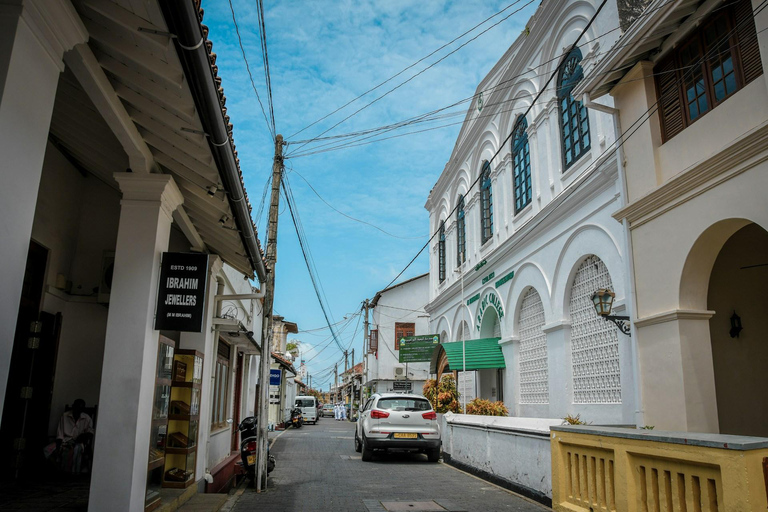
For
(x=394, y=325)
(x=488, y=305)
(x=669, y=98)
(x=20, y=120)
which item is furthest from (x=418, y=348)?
(x=20, y=120)

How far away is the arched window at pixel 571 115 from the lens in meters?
12.3

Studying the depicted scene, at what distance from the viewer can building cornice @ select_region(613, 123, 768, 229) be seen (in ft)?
22.3

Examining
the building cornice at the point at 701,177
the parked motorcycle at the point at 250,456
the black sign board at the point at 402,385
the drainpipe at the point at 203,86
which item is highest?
the building cornice at the point at 701,177

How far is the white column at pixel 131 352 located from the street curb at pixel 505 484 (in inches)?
214

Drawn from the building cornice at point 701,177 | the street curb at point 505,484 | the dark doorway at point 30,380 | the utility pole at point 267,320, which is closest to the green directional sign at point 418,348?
the street curb at point 505,484

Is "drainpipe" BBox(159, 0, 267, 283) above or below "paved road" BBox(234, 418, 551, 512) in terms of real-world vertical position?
above

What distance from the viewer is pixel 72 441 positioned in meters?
8.02

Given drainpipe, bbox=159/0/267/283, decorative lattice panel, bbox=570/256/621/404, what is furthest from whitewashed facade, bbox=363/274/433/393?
drainpipe, bbox=159/0/267/283

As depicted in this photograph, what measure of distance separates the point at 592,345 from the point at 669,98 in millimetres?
5128

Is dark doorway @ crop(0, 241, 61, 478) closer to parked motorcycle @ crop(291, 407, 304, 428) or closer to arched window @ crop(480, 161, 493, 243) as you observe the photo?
arched window @ crop(480, 161, 493, 243)

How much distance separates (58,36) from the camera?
3779 millimetres

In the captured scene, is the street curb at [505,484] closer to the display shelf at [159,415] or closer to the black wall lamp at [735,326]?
the black wall lamp at [735,326]

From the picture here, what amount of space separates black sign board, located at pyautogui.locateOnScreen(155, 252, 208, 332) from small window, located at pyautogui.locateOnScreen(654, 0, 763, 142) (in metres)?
6.84

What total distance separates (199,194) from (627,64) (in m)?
6.69
